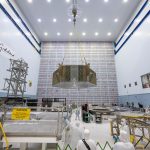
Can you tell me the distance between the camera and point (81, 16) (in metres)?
8.04

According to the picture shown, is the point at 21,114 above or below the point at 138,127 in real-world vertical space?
above

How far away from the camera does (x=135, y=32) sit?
754cm

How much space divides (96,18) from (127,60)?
3.60m

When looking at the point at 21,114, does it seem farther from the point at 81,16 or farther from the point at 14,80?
the point at 81,16

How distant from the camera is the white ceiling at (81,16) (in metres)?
A: 7.24

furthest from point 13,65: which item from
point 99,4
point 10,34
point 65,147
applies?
point 99,4

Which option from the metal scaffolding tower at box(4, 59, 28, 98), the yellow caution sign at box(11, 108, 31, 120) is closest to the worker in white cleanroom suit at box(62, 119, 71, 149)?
the yellow caution sign at box(11, 108, 31, 120)

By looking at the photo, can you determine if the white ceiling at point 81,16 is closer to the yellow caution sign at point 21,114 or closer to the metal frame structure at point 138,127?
the metal frame structure at point 138,127

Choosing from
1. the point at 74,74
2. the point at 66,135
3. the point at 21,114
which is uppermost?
the point at 74,74

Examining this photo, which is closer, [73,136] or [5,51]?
[73,136]

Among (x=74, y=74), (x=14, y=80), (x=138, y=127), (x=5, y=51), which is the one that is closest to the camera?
(x=74, y=74)

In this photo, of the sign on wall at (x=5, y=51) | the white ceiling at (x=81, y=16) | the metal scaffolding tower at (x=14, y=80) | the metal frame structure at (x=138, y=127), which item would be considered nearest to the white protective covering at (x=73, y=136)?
the metal frame structure at (x=138, y=127)

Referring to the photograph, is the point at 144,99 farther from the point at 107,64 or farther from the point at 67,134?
the point at 67,134

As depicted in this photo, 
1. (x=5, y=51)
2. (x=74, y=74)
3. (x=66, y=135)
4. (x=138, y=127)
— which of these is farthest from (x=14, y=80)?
(x=138, y=127)
